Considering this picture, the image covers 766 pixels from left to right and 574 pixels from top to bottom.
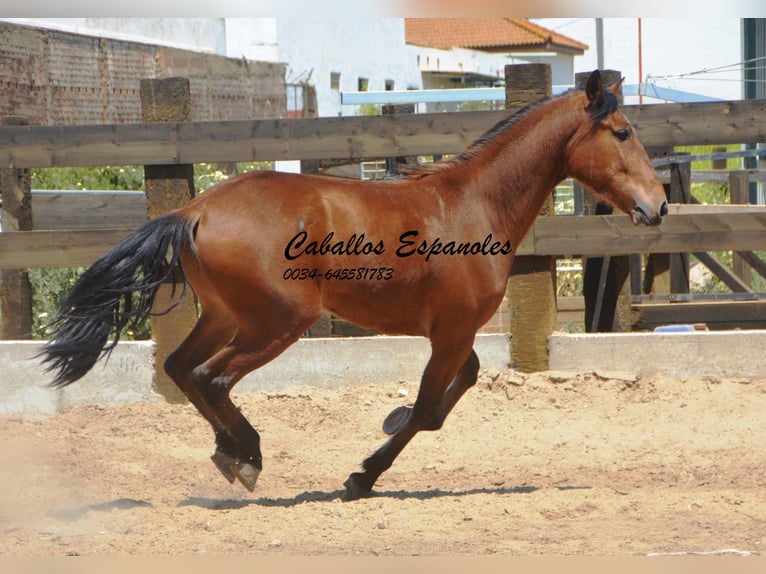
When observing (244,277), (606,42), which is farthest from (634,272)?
(606,42)

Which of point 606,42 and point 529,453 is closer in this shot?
point 529,453

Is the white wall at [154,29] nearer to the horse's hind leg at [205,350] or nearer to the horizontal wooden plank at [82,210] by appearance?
the horizontal wooden plank at [82,210]

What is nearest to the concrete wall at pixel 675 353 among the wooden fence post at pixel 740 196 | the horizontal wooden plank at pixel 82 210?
the horizontal wooden plank at pixel 82 210

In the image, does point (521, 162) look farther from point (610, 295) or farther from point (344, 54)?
point (344, 54)

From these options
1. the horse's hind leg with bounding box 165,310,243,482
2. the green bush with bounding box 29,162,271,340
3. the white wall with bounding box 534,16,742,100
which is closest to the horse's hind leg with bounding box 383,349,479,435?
the horse's hind leg with bounding box 165,310,243,482

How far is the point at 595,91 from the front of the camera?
549 cm

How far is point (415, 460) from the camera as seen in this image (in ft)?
20.8

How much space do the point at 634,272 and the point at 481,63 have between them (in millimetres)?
19634

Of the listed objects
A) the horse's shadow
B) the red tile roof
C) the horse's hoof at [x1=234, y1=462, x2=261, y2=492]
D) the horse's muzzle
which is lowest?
the horse's shadow

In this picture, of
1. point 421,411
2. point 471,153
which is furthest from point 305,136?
point 421,411

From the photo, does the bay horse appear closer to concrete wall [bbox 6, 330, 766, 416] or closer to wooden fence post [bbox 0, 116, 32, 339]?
concrete wall [bbox 6, 330, 766, 416]

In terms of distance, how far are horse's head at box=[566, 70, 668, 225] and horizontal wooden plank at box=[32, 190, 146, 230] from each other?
4105 millimetres

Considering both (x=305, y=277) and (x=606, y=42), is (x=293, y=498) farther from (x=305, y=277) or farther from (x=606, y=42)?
(x=606, y=42)

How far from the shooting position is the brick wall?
555 inches
